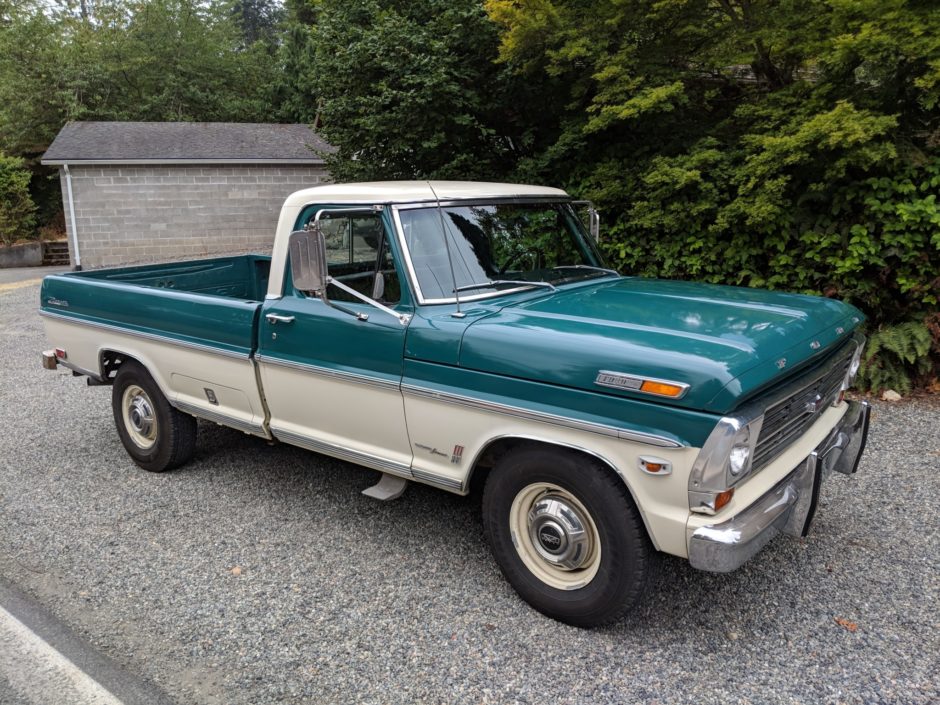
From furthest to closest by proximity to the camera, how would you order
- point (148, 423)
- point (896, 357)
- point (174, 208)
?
point (174, 208)
point (896, 357)
point (148, 423)

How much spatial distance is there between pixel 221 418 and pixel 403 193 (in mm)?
2011

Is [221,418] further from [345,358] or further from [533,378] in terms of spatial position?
[533,378]

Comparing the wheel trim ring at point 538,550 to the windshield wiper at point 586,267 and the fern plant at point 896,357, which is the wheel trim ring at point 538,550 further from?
the fern plant at point 896,357

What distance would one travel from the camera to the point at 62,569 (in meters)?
4.00

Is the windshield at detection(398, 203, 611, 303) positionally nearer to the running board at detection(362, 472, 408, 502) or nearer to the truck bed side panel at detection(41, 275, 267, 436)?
the running board at detection(362, 472, 408, 502)

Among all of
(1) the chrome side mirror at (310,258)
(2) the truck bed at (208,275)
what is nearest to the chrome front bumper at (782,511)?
(1) the chrome side mirror at (310,258)

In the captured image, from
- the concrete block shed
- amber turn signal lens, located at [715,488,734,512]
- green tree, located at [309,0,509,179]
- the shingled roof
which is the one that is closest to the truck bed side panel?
amber turn signal lens, located at [715,488,734,512]

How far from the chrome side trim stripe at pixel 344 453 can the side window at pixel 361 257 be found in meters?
0.85

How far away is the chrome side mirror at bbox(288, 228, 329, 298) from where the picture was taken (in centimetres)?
372

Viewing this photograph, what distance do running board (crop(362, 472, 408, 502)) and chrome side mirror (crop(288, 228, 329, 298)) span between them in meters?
1.13

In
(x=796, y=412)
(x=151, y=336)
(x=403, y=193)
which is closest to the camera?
(x=796, y=412)

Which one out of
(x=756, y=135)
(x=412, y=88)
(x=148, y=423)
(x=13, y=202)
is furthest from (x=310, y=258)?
(x=13, y=202)

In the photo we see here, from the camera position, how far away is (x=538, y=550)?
11.2 feet

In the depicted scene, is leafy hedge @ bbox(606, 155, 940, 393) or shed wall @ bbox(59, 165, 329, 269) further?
shed wall @ bbox(59, 165, 329, 269)
